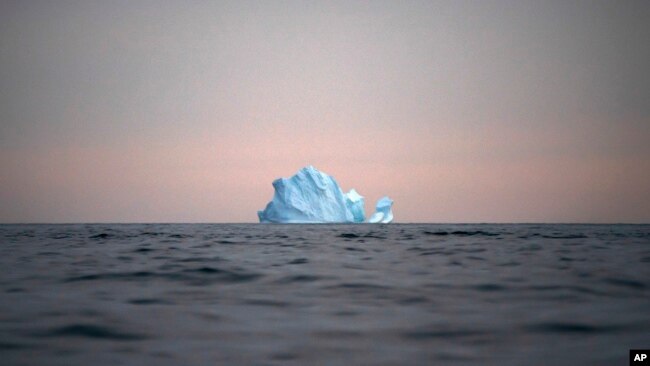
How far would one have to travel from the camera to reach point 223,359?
333 cm

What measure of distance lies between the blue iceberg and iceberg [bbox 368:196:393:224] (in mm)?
4730

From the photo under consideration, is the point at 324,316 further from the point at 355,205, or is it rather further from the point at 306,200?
the point at 355,205

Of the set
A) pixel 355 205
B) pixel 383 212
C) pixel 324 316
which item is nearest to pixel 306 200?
pixel 355 205

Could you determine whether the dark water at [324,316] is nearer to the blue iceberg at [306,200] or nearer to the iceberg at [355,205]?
the blue iceberg at [306,200]

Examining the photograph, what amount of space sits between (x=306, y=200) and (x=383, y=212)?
38.5 ft

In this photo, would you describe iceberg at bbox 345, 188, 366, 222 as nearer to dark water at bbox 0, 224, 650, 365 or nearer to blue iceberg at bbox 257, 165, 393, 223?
blue iceberg at bbox 257, 165, 393, 223

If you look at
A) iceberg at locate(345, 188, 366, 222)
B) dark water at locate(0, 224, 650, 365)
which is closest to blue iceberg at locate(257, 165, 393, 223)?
iceberg at locate(345, 188, 366, 222)

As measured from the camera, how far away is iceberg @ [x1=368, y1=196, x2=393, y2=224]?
6369 cm

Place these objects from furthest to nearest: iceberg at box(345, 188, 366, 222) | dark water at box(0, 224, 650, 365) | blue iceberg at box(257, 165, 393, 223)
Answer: iceberg at box(345, 188, 366, 222), blue iceberg at box(257, 165, 393, 223), dark water at box(0, 224, 650, 365)

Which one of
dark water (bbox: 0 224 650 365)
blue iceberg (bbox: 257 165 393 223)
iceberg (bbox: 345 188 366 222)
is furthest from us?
iceberg (bbox: 345 188 366 222)

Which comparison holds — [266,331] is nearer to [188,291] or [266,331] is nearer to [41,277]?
[188,291]

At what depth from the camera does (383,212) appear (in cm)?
6444

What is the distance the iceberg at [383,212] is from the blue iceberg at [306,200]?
4.73m

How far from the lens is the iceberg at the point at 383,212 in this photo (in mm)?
63688
